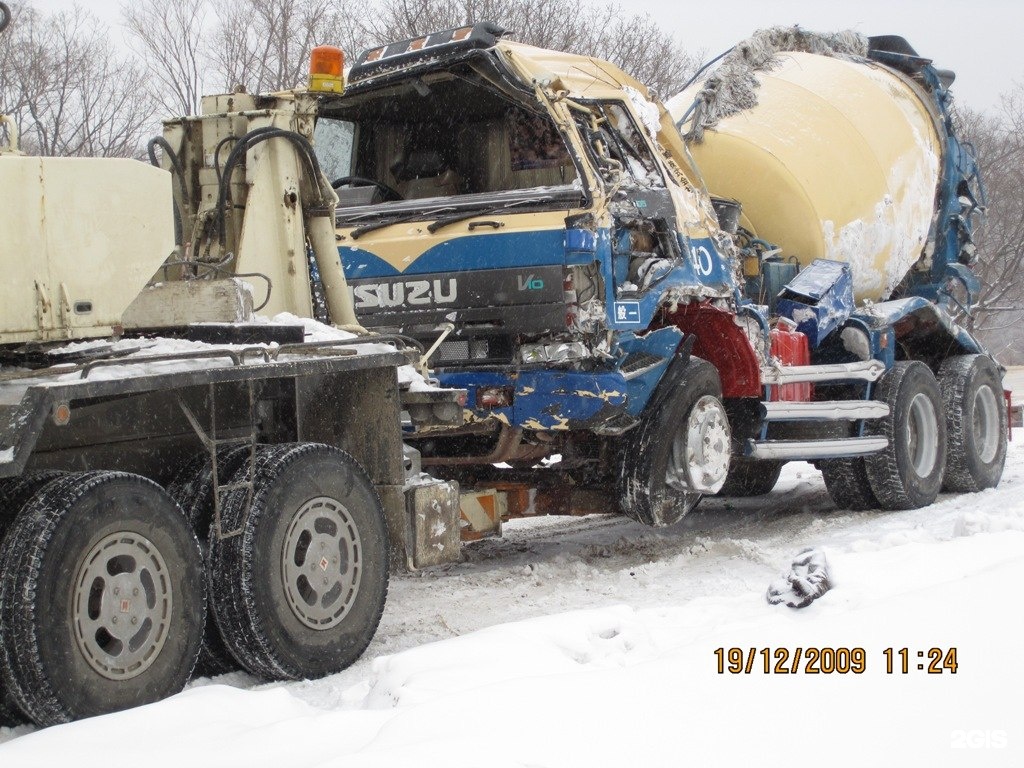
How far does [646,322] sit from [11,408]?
388 centimetres

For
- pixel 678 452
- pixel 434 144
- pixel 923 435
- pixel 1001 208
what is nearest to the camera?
pixel 678 452

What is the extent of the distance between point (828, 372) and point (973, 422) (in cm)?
213

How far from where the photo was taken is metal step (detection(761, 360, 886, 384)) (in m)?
8.60

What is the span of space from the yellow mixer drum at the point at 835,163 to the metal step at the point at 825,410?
1085 millimetres

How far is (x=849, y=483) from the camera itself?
9.81 m

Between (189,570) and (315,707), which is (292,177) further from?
(315,707)

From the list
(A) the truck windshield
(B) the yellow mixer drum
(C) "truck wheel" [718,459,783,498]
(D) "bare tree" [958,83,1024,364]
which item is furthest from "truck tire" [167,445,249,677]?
(D) "bare tree" [958,83,1024,364]

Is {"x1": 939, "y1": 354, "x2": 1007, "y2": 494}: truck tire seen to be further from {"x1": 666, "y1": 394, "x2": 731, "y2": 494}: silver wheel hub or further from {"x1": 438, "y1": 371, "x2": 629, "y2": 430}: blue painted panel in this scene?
{"x1": 438, "y1": 371, "x2": 629, "y2": 430}: blue painted panel

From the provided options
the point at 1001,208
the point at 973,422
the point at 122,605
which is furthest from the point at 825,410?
the point at 1001,208

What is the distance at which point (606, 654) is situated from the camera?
5.09m

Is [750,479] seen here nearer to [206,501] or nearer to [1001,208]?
[206,501]

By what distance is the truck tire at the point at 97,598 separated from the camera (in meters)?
4.16

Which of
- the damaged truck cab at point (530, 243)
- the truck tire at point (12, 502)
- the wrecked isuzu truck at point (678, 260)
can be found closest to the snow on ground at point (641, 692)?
the truck tire at point (12, 502)

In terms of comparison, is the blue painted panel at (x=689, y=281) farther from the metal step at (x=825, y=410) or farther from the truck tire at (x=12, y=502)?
the truck tire at (x=12, y=502)
